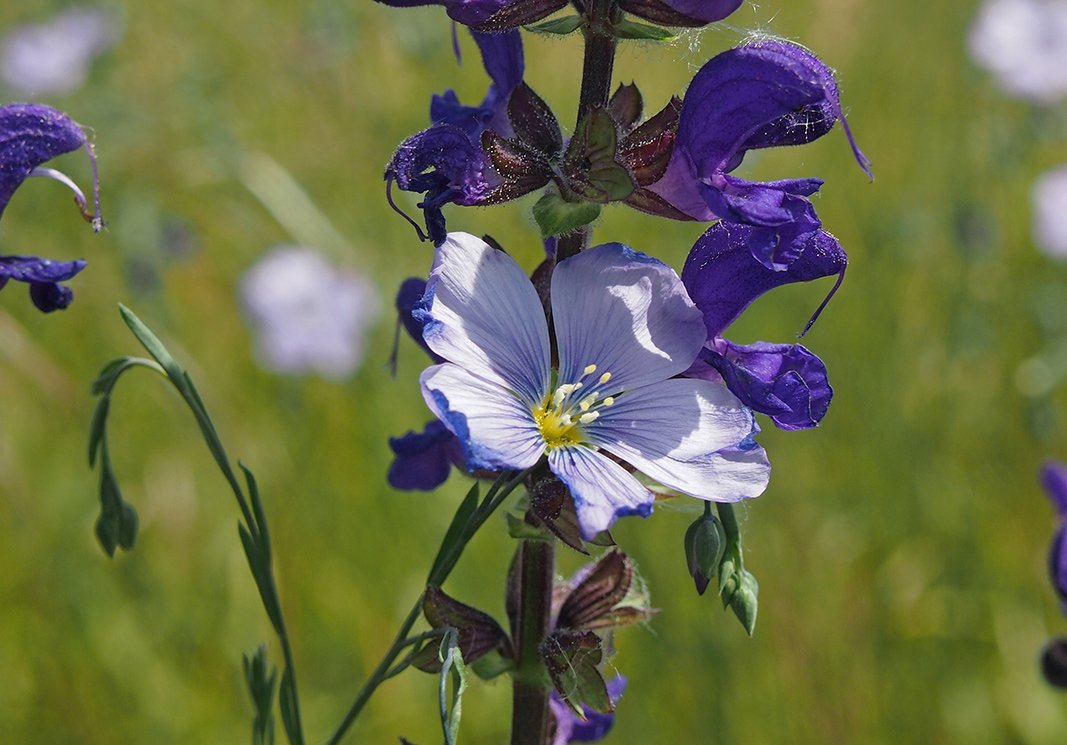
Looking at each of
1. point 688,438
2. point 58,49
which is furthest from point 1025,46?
point 688,438

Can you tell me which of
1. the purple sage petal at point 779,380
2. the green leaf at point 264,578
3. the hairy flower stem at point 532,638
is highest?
the purple sage petal at point 779,380

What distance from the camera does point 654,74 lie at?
5.64 meters

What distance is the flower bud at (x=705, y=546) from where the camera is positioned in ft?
4.40

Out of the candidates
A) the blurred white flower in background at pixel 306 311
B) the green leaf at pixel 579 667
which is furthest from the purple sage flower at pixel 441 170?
the blurred white flower in background at pixel 306 311

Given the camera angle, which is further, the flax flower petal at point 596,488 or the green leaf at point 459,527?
the green leaf at point 459,527

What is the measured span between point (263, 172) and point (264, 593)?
8.44 feet

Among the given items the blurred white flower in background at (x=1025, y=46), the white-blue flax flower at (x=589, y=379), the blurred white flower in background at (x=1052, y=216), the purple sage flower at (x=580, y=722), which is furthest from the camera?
the blurred white flower in background at (x=1025, y=46)

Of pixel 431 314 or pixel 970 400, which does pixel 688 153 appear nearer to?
pixel 431 314

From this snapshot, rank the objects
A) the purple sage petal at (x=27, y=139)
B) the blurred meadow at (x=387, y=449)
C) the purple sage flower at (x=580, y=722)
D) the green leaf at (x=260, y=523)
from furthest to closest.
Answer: the blurred meadow at (x=387, y=449) < the purple sage flower at (x=580, y=722) < the purple sage petal at (x=27, y=139) < the green leaf at (x=260, y=523)

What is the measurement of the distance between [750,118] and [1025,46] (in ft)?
14.4

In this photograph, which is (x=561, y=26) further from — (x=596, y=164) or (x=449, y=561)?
(x=449, y=561)

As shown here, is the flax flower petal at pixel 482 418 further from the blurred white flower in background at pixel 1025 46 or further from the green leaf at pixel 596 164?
the blurred white flower in background at pixel 1025 46

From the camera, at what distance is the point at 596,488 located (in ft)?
4.19

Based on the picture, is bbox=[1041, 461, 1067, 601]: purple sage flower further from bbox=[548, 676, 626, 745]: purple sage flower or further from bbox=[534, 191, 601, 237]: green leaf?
bbox=[534, 191, 601, 237]: green leaf
